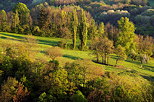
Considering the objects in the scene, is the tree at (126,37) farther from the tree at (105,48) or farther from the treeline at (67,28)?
the tree at (105,48)

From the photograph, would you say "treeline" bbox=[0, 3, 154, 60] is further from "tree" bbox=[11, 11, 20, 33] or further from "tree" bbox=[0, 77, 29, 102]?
"tree" bbox=[0, 77, 29, 102]

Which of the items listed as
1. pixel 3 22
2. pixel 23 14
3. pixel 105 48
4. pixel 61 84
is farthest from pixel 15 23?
pixel 61 84

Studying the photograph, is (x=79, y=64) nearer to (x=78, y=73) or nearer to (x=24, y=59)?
(x=78, y=73)

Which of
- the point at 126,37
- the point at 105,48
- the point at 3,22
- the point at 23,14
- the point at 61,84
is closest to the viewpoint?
the point at 61,84

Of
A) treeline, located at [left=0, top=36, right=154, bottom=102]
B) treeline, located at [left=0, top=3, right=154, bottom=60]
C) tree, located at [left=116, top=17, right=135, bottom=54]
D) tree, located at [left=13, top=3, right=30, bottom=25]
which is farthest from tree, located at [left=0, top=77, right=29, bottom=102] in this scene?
tree, located at [left=13, top=3, right=30, bottom=25]

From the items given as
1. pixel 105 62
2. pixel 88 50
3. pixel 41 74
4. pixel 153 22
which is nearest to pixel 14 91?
pixel 41 74

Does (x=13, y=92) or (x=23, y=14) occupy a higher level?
(x=23, y=14)

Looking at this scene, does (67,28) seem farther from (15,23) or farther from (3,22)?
(3,22)

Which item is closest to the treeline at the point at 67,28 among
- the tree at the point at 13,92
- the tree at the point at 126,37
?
the tree at the point at 126,37

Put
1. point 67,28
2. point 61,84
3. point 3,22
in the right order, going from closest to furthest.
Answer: point 61,84
point 3,22
point 67,28

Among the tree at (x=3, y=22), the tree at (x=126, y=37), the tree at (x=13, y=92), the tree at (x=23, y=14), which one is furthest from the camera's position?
the tree at (x=23, y=14)

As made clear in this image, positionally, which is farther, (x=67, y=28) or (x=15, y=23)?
(x=67, y=28)
